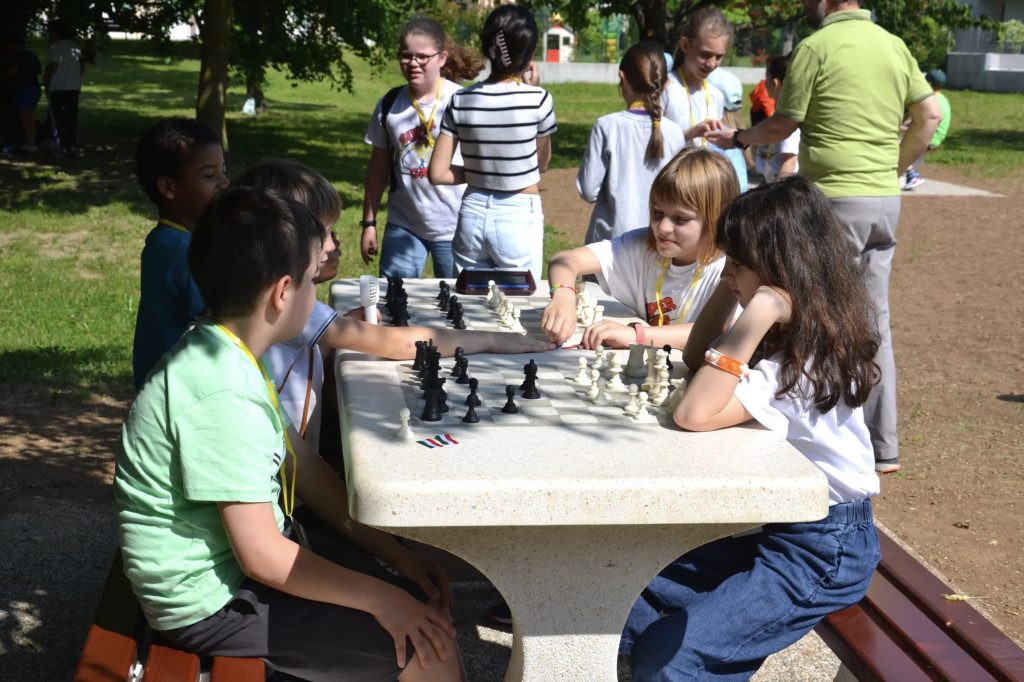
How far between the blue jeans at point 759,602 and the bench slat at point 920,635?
0.15m

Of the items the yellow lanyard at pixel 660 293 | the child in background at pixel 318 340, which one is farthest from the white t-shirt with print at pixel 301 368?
the yellow lanyard at pixel 660 293

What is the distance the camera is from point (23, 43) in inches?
702

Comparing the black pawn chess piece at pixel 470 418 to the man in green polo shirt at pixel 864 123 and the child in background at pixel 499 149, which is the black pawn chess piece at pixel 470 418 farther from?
the man in green polo shirt at pixel 864 123

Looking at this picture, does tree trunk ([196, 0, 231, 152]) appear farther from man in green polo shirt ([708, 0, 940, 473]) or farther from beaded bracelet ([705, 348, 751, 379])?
beaded bracelet ([705, 348, 751, 379])

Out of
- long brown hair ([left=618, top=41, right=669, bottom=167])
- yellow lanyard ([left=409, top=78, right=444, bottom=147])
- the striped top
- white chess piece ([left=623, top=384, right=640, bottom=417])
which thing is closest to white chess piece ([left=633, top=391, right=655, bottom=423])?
white chess piece ([left=623, top=384, right=640, bottom=417])

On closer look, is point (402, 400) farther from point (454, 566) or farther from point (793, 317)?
point (454, 566)

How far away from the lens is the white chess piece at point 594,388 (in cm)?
292

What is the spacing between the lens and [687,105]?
254 inches

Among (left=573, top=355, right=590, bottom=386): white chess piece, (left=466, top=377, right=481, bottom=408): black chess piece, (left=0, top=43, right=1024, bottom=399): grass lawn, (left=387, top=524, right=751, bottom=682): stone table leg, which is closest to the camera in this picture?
(left=387, top=524, right=751, bottom=682): stone table leg

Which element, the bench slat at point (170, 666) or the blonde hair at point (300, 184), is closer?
the bench slat at point (170, 666)

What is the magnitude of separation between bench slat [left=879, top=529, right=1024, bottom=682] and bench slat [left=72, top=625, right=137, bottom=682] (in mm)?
2044

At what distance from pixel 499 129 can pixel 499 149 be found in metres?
→ 0.09

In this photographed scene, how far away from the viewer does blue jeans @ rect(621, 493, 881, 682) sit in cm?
277

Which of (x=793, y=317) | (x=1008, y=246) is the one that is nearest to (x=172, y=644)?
(x=793, y=317)
